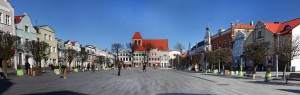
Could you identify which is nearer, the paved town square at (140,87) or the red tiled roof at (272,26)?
the paved town square at (140,87)

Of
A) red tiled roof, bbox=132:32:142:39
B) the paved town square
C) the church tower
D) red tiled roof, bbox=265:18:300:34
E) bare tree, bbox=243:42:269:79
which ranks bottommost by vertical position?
the paved town square

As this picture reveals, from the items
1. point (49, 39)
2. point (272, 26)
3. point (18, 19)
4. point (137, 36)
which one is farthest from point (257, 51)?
point (137, 36)

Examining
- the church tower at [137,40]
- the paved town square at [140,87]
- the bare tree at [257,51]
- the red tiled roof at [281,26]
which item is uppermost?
the church tower at [137,40]

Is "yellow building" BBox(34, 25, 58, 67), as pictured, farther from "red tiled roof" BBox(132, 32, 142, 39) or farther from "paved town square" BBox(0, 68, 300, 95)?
"red tiled roof" BBox(132, 32, 142, 39)

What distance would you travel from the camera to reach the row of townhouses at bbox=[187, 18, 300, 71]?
5197cm

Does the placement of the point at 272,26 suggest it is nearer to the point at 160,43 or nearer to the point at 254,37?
the point at 254,37

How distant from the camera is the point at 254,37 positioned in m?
66.6

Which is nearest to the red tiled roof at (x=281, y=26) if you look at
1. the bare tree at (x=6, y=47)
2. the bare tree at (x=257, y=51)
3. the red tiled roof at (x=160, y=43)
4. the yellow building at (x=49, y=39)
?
the bare tree at (x=257, y=51)

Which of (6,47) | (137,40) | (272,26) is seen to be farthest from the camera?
(137,40)

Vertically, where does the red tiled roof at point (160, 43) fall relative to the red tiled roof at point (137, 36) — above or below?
below

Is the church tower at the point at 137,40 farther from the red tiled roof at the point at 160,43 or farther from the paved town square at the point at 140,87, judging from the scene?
the paved town square at the point at 140,87

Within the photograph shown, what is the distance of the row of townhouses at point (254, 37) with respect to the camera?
51969mm

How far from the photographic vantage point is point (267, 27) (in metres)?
59.8

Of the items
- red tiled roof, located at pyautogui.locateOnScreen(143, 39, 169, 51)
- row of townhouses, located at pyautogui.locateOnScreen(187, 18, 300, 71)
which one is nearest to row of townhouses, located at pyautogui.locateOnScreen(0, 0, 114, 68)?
row of townhouses, located at pyautogui.locateOnScreen(187, 18, 300, 71)
